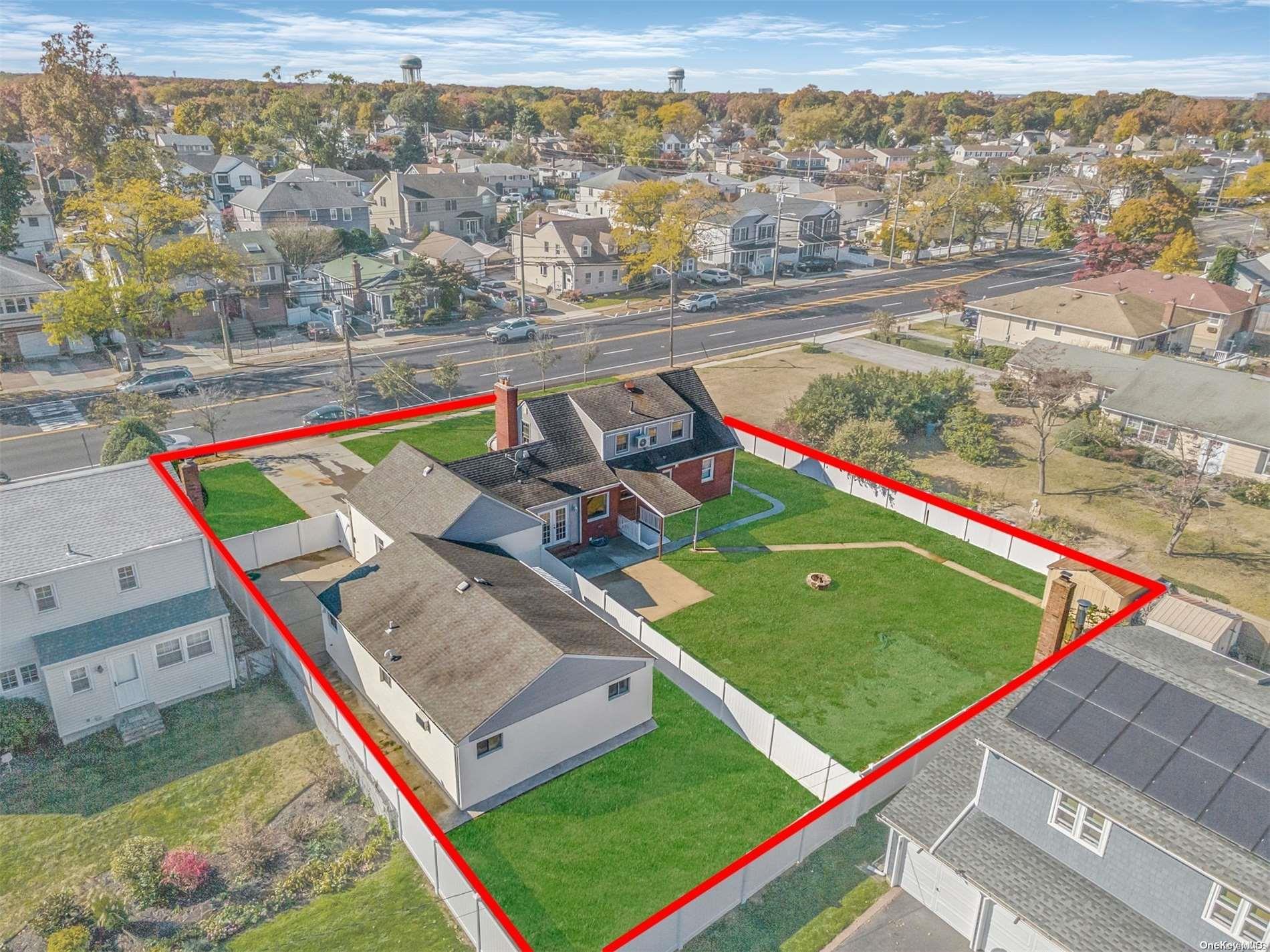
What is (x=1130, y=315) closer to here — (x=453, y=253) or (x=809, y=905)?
(x=453, y=253)

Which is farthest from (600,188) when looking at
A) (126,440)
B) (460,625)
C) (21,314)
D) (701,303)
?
(460,625)

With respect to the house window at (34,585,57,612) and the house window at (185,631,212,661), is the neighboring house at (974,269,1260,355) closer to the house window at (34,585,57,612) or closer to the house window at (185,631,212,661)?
the house window at (185,631,212,661)

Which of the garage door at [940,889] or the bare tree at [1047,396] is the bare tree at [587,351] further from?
the garage door at [940,889]

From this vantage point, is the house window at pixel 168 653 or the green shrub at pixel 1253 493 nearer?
the house window at pixel 168 653

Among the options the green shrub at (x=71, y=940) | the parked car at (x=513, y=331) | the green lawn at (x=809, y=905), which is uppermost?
the parked car at (x=513, y=331)

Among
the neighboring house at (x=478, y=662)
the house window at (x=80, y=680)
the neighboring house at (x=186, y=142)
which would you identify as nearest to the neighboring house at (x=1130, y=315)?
the neighboring house at (x=478, y=662)

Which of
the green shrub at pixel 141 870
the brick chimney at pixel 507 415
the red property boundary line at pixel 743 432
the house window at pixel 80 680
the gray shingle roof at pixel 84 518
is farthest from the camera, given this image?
the brick chimney at pixel 507 415
